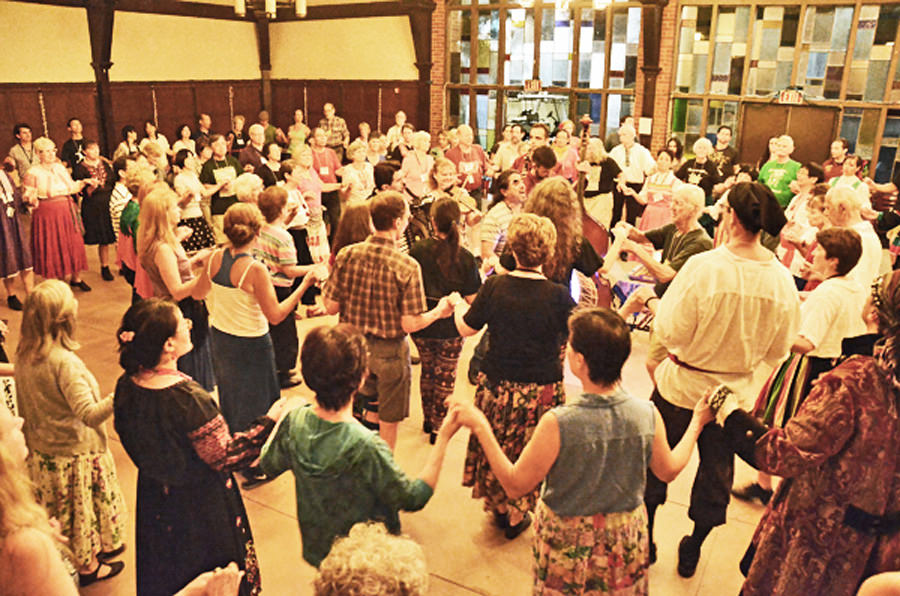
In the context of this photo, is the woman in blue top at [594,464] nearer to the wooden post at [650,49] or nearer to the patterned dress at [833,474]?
the patterned dress at [833,474]

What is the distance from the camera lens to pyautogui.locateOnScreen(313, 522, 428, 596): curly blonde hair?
3.94ft

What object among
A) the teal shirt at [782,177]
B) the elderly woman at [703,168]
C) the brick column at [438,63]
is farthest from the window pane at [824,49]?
the brick column at [438,63]

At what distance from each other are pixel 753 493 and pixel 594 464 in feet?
7.25

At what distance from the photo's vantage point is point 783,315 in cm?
264

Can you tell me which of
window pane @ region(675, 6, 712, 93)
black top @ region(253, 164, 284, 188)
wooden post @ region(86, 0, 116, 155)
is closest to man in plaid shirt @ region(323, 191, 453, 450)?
black top @ region(253, 164, 284, 188)

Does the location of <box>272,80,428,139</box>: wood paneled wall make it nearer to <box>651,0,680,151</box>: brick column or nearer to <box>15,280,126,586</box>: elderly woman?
<box>651,0,680,151</box>: brick column

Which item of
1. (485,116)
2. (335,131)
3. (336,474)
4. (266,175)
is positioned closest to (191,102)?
(335,131)

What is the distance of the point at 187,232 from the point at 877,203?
8376 mm

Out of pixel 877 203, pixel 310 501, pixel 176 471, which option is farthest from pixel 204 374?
pixel 877 203

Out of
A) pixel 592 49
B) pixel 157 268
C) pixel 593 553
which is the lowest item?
pixel 593 553

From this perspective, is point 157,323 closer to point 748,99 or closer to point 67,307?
point 67,307

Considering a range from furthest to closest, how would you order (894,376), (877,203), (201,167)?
(877,203), (201,167), (894,376)

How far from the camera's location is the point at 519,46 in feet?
40.9

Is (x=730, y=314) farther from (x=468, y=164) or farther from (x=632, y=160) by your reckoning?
(x=632, y=160)
